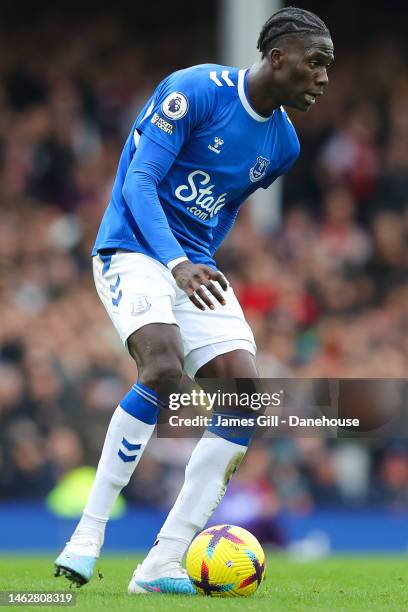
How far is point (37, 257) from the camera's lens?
1363 cm

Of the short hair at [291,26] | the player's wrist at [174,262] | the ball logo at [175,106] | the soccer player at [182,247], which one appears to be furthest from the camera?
the short hair at [291,26]

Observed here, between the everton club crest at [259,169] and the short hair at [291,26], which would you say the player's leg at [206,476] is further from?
the short hair at [291,26]

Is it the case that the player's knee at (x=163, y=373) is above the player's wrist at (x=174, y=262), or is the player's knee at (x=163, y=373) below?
below

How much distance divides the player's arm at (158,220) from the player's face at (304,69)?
65cm

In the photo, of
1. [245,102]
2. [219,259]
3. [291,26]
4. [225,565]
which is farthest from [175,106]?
[219,259]

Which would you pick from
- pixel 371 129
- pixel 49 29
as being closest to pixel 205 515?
pixel 371 129

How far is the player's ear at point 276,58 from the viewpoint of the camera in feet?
18.8

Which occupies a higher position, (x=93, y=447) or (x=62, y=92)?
(x=62, y=92)

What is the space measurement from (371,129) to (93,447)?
640 centimetres

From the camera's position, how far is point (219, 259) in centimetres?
1362

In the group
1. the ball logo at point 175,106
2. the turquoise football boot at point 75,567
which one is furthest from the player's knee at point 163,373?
the ball logo at point 175,106

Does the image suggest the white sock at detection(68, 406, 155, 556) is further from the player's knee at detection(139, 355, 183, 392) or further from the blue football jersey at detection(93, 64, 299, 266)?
the blue football jersey at detection(93, 64, 299, 266)

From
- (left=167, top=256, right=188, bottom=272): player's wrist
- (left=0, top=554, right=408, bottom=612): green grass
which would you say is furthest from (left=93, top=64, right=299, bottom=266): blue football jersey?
(left=0, top=554, right=408, bottom=612): green grass

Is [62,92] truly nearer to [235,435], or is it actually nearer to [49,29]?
[49,29]
